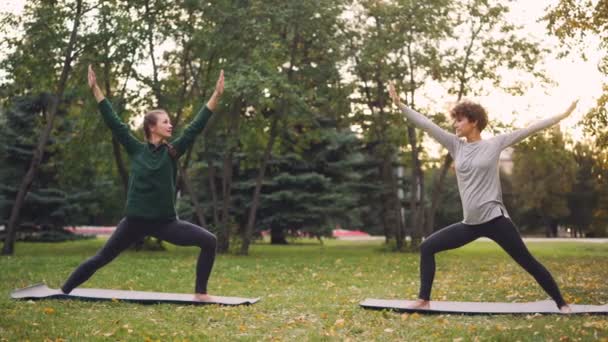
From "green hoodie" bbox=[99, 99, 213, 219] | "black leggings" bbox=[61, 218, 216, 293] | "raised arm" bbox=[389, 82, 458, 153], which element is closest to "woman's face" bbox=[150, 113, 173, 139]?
"green hoodie" bbox=[99, 99, 213, 219]

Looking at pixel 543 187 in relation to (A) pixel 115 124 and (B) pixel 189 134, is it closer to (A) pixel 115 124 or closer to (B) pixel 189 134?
(B) pixel 189 134

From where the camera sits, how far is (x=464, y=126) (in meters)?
7.22

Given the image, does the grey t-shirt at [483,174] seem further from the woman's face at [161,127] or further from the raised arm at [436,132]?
the woman's face at [161,127]

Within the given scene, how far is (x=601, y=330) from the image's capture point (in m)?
5.73

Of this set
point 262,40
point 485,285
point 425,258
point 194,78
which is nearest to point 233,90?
point 262,40

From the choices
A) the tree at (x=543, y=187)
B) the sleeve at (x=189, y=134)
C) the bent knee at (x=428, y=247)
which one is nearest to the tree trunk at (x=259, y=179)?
the sleeve at (x=189, y=134)

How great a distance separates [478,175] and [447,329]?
1587 mm

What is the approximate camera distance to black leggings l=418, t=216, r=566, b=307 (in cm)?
682

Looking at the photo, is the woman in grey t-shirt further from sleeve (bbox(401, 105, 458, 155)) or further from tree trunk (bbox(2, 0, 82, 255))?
tree trunk (bbox(2, 0, 82, 255))

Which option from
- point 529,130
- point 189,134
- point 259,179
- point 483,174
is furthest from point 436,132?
point 259,179

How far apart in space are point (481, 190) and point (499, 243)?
546mm

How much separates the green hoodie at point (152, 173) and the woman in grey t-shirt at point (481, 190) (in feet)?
8.77

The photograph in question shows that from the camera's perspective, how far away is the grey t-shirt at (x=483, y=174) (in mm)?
6802

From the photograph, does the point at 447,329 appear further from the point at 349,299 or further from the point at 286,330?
the point at 349,299
